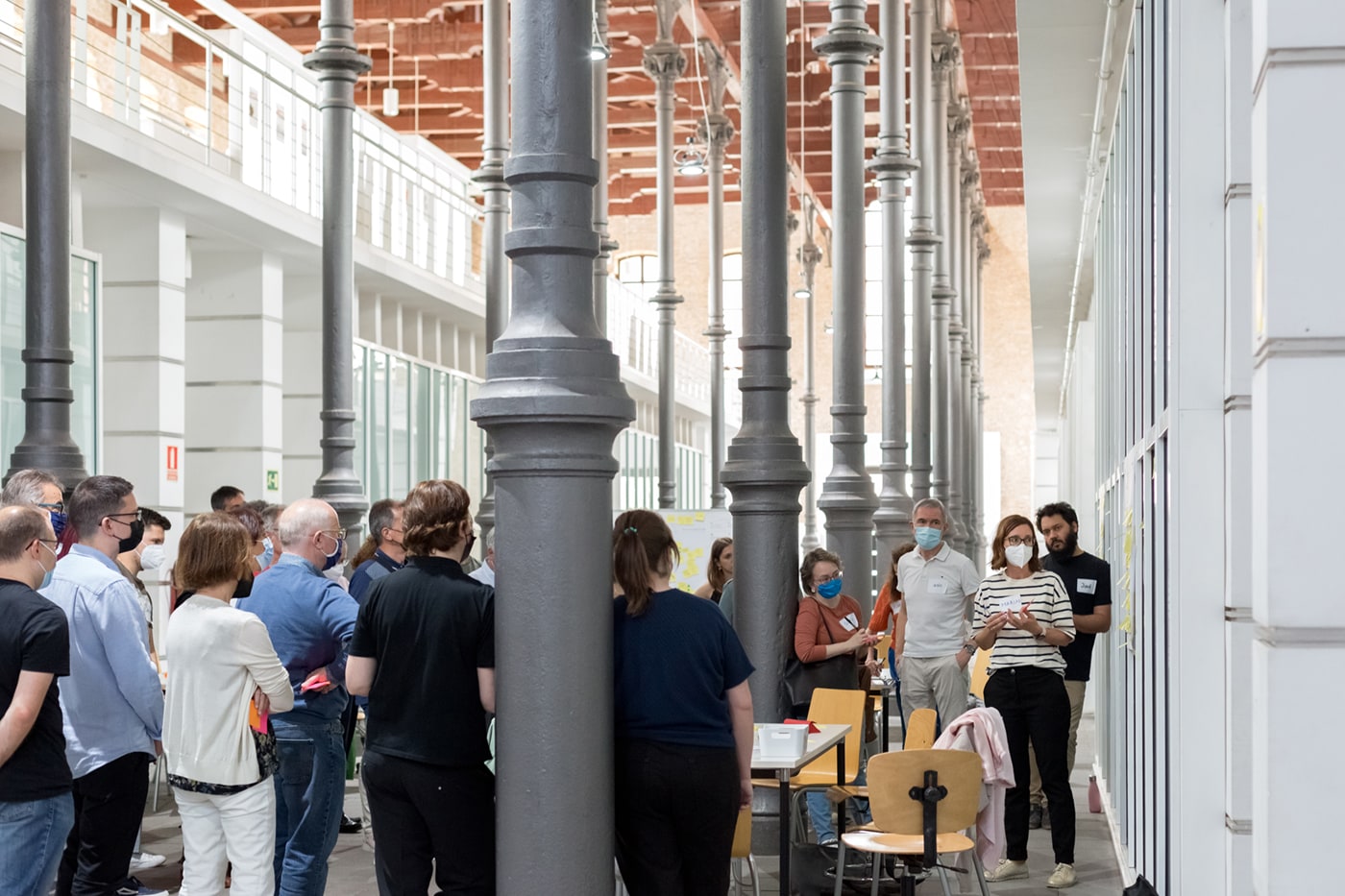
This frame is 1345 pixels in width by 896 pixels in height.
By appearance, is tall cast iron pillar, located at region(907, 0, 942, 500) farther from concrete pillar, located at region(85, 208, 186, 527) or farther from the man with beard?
the man with beard

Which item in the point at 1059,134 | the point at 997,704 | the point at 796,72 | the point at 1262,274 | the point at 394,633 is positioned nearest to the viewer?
the point at 1262,274

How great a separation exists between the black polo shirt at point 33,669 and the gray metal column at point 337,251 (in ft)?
25.0

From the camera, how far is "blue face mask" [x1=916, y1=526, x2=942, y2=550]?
1034 cm

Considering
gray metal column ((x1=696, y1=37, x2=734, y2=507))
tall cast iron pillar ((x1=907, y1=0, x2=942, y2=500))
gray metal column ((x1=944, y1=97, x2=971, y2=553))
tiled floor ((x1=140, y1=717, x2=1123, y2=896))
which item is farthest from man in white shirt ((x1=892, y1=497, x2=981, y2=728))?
gray metal column ((x1=696, y1=37, x2=734, y2=507))

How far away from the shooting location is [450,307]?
85.8ft

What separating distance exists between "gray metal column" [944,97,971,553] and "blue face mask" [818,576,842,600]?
15084mm

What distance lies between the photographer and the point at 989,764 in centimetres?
680

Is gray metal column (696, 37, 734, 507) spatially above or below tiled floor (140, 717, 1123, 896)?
above

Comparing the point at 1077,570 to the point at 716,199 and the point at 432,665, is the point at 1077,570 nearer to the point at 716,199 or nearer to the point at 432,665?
the point at 432,665

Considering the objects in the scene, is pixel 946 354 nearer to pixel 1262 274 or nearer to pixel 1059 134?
pixel 1059 134

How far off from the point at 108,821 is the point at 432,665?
2330 millimetres

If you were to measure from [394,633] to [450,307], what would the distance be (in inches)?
852

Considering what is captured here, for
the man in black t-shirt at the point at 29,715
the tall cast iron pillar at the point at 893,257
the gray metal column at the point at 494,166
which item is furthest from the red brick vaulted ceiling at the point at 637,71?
the man in black t-shirt at the point at 29,715

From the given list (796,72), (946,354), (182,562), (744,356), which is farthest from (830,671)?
(796,72)
